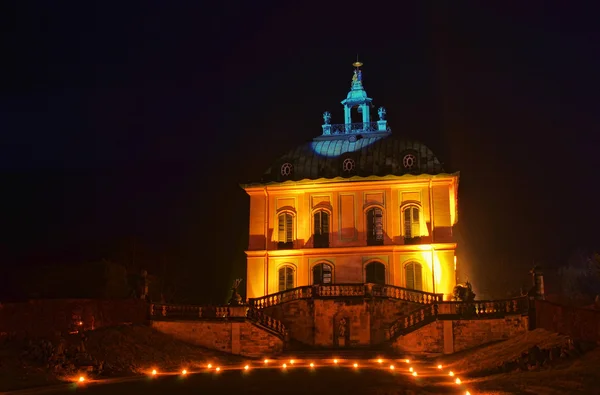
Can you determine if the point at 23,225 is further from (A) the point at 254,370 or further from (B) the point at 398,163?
(A) the point at 254,370

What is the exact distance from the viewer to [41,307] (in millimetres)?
24828

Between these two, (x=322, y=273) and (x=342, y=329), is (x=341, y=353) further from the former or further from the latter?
(x=322, y=273)

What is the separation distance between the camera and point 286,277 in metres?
41.6

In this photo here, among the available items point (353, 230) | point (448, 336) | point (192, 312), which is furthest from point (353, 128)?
point (448, 336)

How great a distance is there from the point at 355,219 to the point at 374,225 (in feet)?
3.91

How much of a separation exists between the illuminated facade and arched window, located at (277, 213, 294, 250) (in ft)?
0.20

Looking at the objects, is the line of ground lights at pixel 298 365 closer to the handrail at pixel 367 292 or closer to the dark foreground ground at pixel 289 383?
the dark foreground ground at pixel 289 383

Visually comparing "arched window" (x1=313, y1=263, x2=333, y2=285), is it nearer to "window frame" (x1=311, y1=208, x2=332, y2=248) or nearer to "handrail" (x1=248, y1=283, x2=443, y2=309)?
"window frame" (x1=311, y1=208, x2=332, y2=248)

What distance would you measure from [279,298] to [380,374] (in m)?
13.1

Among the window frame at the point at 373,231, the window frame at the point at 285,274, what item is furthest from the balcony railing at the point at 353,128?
the window frame at the point at 285,274

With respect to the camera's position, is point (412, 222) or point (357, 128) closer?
point (412, 222)

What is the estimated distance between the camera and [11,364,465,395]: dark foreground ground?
56.9ft

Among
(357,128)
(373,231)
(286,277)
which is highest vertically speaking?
(357,128)

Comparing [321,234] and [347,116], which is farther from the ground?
[347,116]
